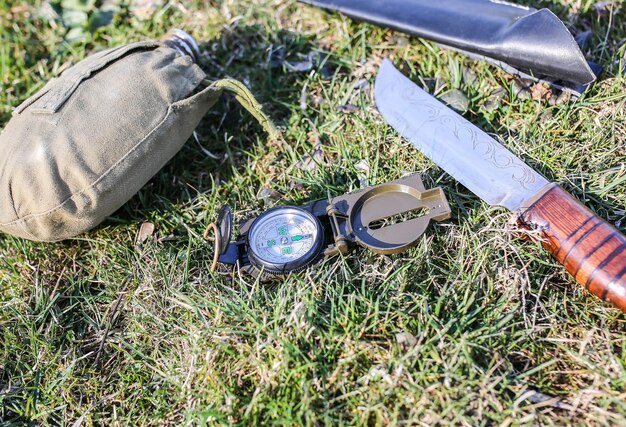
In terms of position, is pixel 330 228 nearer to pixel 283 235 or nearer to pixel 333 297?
pixel 283 235

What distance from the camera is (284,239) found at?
91.4 inches

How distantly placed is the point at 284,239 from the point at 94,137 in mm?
849

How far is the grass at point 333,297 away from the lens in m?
1.95

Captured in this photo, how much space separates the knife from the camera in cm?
197

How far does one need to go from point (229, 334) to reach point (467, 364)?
0.81m

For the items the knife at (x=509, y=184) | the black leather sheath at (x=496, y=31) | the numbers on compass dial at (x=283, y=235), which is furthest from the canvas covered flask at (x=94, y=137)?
the black leather sheath at (x=496, y=31)

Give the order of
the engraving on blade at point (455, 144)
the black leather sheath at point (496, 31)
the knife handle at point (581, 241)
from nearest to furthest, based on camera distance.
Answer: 1. the knife handle at point (581, 241)
2. the engraving on blade at point (455, 144)
3. the black leather sheath at point (496, 31)

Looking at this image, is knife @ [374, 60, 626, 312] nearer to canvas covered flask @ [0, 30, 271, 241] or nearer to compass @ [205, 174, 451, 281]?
compass @ [205, 174, 451, 281]

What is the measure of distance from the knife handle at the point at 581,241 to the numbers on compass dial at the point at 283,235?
79 cm

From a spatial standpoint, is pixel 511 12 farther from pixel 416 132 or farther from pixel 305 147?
pixel 305 147

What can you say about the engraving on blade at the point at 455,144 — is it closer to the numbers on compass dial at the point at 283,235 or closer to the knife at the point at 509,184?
the knife at the point at 509,184

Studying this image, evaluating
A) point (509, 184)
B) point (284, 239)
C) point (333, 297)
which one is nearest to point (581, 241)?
point (509, 184)

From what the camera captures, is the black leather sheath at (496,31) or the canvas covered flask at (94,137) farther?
the black leather sheath at (496,31)

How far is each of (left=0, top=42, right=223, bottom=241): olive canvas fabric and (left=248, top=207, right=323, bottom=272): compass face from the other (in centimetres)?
58
